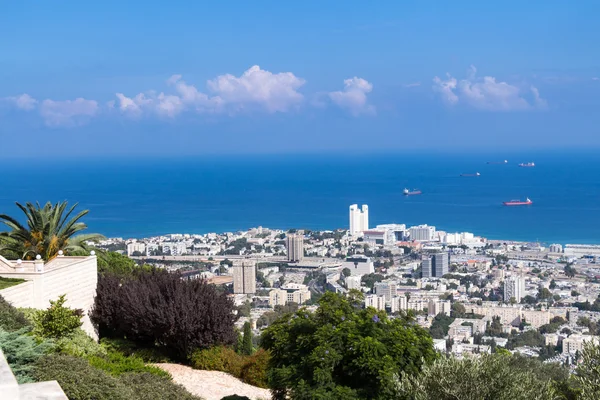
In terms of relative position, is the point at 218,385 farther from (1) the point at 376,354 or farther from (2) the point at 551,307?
(2) the point at 551,307

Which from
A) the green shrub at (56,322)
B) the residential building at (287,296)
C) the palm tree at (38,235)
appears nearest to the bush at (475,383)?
the green shrub at (56,322)

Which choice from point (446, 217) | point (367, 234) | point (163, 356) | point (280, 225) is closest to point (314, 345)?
point (163, 356)

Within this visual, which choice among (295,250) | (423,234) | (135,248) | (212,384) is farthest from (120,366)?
(423,234)

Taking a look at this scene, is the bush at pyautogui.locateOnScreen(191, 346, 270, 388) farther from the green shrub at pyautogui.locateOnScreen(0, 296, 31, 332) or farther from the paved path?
the green shrub at pyautogui.locateOnScreen(0, 296, 31, 332)

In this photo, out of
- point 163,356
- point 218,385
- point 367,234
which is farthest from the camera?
point 367,234

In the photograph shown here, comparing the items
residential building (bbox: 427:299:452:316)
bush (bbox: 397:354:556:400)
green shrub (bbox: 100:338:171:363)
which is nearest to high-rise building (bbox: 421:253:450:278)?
residential building (bbox: 427:299:452:316)
